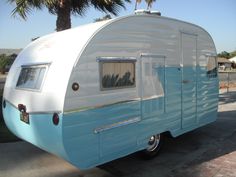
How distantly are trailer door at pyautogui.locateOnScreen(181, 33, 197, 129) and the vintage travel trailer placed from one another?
0.08ft

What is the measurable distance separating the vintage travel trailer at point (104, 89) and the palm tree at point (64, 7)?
4464 mm

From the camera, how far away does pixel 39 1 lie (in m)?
10.5

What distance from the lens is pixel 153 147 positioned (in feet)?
21.9

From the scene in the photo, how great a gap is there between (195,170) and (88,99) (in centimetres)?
255

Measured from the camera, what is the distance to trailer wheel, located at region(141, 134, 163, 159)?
651cm

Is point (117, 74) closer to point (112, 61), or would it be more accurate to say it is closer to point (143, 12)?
point (112, 61)

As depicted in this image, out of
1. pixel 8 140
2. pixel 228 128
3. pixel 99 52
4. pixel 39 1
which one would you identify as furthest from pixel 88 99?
pixel 39 1

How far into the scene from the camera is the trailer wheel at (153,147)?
21.4 feet

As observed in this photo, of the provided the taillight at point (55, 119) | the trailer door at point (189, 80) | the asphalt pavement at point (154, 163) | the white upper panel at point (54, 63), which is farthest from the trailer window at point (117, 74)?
the trailer door at point (189, 80)

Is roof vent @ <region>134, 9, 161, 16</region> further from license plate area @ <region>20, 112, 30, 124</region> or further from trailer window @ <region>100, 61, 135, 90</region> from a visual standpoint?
license plate area @ <region>20, 112, 30, 124</region>

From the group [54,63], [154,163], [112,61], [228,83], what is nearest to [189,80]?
[154,163]

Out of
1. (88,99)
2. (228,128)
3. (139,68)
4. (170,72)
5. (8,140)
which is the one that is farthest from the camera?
(228,128)

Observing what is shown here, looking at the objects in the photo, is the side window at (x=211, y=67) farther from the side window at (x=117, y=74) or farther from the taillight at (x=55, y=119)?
the taillight at (x=55, y=119)

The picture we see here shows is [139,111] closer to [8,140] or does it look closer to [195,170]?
[195,170]
